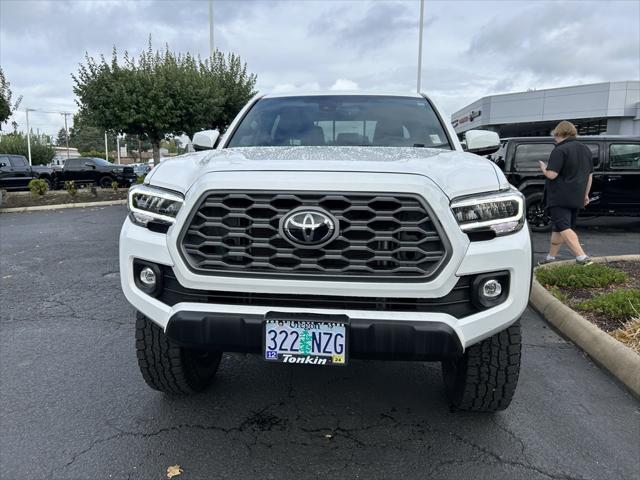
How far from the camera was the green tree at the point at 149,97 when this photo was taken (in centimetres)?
1702

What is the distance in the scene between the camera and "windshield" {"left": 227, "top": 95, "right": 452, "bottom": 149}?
11.6 ft

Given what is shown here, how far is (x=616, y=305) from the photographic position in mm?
4238

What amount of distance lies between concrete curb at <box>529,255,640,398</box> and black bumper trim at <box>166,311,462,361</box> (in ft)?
5.81

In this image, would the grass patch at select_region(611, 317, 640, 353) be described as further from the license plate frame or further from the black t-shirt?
the black t-shirt

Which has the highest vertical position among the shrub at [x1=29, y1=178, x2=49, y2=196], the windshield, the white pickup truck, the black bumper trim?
the windshield

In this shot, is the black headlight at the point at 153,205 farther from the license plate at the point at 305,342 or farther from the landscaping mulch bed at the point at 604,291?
the landscaping mulch bed at the point at 604,291

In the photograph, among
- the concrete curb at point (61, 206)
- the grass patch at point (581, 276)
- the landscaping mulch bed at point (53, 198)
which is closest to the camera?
the grass patch at point (581, 276)

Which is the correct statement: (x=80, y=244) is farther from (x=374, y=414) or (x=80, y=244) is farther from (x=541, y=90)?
(x=541, y=90)

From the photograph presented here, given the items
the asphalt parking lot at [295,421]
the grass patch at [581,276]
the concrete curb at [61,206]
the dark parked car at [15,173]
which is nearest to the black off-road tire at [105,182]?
the dark parked car at [15,173]

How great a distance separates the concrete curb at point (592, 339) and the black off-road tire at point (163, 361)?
271 cm

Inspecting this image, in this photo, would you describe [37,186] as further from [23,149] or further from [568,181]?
[23,149]

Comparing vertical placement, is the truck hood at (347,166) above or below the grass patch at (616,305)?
above

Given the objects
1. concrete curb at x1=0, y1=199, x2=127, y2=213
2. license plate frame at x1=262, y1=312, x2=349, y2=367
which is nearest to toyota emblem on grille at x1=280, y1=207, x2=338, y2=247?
license plate frame at x1=262, y1=312, x2=349, y2=367

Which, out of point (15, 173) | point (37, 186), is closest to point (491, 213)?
point (37, 186)
